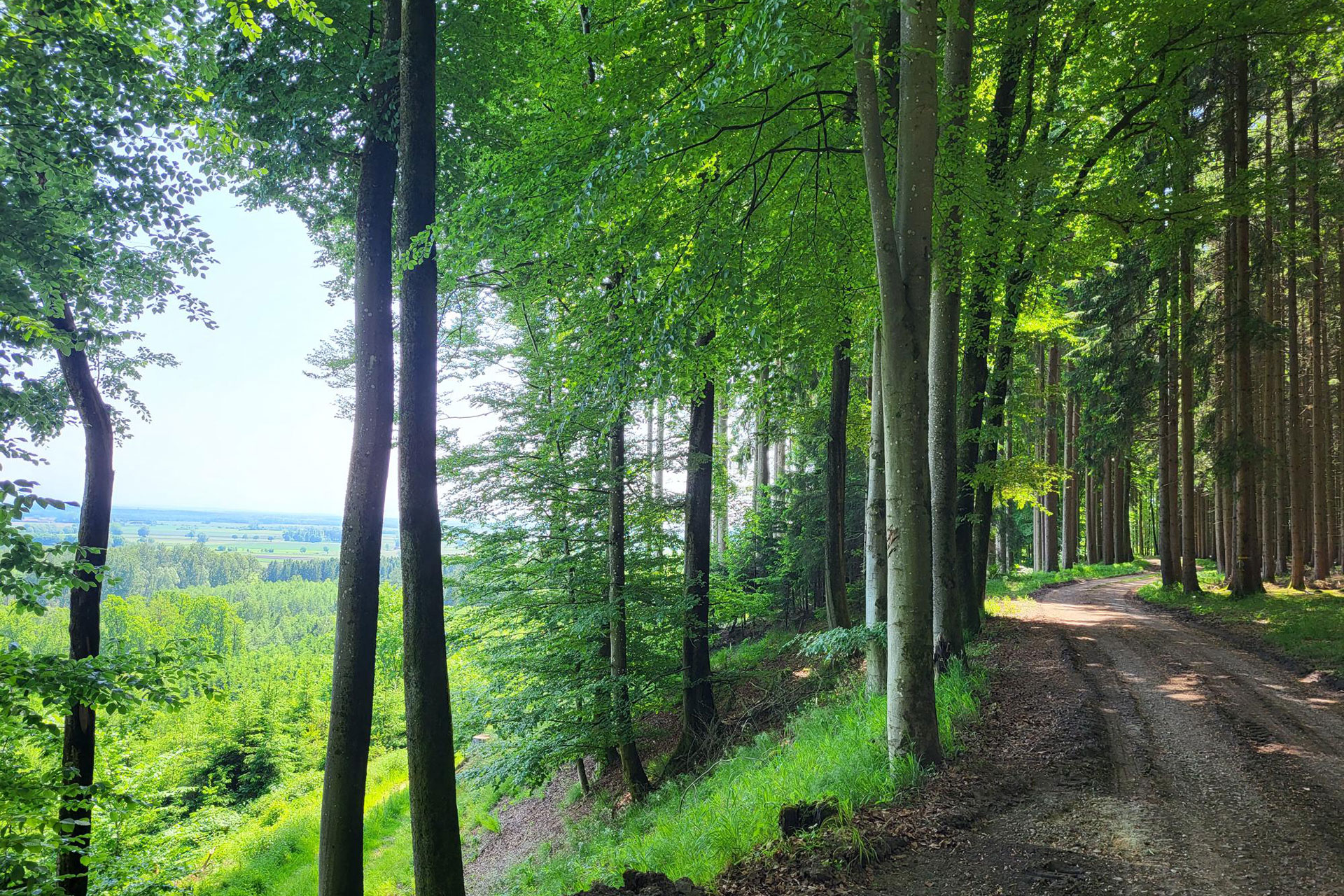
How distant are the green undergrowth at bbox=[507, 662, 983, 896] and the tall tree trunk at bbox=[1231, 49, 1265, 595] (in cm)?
1046

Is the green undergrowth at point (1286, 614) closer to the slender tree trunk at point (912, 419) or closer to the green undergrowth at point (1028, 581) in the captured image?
the green undergrowth at point (1028, 581)

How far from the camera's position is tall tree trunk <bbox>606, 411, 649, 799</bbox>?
10.8m

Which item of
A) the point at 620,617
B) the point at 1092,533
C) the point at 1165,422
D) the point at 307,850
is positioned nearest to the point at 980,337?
the point at 620,617

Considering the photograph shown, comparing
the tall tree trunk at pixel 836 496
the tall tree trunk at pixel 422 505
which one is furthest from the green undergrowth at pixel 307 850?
the tall tree trunk at pixel 422 505

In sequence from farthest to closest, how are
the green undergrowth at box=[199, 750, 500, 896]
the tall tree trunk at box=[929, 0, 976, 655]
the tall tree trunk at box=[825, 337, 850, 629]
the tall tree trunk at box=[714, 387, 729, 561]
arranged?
the green undergrowth at box=[199, 750, 500, 896], the tall tree trunk at box=[714, 387, 729, 561], the tall tree trunk at box=[825, 337, 850, 629], the tall tree trunk at box=[929, 0, 976, 655]

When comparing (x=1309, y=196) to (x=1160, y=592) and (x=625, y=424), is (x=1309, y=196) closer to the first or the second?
(x=1160, y=592)

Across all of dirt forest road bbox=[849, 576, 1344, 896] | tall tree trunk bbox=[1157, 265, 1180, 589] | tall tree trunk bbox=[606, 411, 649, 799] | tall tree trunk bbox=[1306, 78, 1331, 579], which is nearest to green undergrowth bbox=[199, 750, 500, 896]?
tall tree trunk bbox=[606, 411, 649, 799]

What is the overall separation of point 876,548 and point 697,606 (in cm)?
474

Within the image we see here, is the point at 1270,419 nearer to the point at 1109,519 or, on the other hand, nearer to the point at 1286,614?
the point at 1109,519

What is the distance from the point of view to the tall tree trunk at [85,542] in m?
8.04

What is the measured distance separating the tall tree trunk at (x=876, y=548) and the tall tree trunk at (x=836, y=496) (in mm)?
4330

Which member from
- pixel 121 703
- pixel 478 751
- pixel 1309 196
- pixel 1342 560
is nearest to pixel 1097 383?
pixel 1309 196

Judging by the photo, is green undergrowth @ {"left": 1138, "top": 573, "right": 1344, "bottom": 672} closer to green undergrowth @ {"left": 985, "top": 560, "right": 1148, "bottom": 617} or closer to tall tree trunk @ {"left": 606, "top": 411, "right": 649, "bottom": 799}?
green undergrowth @ {"left": 985, "top": 560, "right": 1148, "bottom": 617}

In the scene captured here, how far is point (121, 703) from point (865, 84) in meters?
8.40
